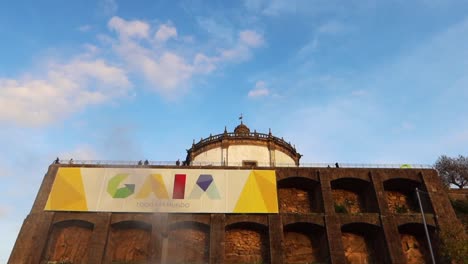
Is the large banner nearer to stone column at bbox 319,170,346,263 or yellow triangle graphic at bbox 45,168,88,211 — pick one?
yellow triangle graphic at bbox 45,168,88,211

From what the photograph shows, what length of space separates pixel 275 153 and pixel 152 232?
56.6 ft

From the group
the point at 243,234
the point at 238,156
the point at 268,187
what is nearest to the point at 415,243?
the point at 268,187

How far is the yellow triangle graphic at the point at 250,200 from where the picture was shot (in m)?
31.0

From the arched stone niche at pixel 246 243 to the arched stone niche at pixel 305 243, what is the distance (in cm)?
188

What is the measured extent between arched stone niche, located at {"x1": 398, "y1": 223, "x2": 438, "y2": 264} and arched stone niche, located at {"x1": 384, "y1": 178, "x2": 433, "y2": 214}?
6.70ft

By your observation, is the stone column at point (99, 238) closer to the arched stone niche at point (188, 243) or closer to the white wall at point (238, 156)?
Answer: the arched stone niche at point (188, 243)

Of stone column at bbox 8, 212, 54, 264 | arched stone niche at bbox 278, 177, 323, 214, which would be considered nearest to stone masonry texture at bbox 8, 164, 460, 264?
stone column at bbox 8, 212, 54, 264

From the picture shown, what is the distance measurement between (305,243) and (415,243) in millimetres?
9579

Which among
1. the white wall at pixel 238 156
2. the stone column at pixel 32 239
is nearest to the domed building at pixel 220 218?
the stone column at pixel 32 239

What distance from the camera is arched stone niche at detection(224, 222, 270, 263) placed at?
30.1m

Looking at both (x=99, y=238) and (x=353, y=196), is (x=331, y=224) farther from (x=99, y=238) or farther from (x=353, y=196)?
(x=99, y=238)

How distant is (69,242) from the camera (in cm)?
3041

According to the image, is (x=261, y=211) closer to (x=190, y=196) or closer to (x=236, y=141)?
(x=190, y=196)

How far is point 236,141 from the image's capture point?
40875 mm
